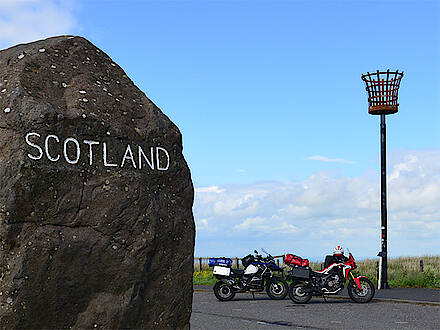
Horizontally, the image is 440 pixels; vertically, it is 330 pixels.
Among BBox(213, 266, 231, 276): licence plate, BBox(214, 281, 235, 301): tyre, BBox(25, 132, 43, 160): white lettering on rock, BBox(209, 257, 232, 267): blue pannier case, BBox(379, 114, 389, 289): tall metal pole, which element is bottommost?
BBox(214, 281, 235, 301): tyre

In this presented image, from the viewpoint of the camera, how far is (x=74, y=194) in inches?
213

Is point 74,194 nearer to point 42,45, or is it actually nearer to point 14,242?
point 14,242

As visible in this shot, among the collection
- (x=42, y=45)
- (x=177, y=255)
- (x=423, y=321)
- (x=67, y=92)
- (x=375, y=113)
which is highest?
(x=375, y=113)

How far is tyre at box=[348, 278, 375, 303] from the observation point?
14688 mm

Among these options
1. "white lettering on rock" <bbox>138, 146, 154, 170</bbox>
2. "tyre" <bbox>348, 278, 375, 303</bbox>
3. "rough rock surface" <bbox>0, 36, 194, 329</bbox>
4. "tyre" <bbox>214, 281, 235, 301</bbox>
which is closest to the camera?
"rough rock surface" <bbox>0, 36, 194, 329</bbox>

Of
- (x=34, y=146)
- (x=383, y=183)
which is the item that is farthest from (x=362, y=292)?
(x=34, y=146)

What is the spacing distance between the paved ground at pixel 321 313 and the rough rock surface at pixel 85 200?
528cm

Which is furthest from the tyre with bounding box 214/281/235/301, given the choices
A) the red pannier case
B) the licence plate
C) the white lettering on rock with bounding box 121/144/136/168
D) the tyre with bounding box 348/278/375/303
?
the white lettering on rock with bounding box 121/144/136/168

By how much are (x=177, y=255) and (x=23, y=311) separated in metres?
1.53

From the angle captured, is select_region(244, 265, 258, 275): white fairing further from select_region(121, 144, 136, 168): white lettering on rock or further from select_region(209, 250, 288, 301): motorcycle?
select_region(121, 144, 136, 168): white lettering on rock

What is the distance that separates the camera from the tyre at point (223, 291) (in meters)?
15.5

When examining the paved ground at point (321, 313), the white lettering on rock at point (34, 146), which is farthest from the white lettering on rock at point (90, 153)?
the paved ground at point (321, 313)

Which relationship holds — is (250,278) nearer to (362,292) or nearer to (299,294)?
(299,294)

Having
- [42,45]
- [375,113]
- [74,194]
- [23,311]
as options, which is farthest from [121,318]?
[375,113]
